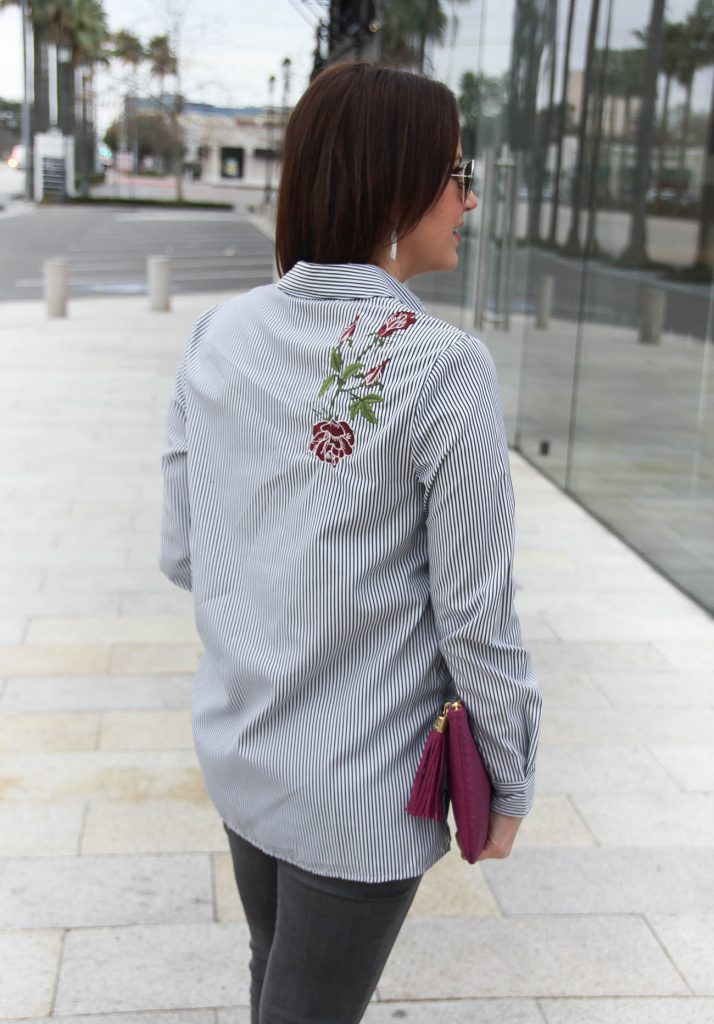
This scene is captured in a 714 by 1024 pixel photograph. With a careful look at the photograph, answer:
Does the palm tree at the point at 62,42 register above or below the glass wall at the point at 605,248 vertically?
above

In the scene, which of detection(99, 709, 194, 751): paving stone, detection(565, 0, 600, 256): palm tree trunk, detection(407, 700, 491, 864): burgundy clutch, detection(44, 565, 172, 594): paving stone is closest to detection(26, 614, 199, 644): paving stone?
detection(44, 565, 172, 594): paving stone

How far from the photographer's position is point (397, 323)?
1.51 m

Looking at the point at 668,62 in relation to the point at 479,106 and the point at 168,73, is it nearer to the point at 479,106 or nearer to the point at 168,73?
the point at 479,106

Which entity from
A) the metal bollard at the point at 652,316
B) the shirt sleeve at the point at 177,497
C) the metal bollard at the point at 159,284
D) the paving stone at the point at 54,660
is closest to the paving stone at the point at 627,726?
the paving stone at the point at 54,660

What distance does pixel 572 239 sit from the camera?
7758 millimetres

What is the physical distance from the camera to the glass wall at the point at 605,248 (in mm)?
5848

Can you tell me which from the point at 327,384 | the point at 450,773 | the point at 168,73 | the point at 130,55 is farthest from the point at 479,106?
the point at 130,55

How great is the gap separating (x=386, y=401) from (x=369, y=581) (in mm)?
214

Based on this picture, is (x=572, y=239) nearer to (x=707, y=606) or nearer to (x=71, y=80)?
(x=707, y=606)

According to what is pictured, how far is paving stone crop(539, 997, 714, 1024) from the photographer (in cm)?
263

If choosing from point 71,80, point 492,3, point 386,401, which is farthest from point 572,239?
point 71,80

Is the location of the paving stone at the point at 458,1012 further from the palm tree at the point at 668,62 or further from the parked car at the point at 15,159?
the parked car at the point at 15,159

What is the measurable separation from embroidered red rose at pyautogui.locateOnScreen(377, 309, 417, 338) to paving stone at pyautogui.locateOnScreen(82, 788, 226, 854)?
2.13 metres

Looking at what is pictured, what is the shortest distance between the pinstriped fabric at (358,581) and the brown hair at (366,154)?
6 cm
